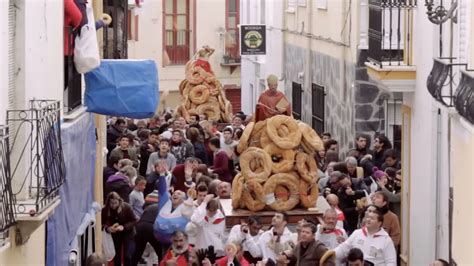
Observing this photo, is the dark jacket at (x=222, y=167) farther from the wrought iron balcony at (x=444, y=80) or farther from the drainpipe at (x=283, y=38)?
the drainpipe at (x=283, y=38)

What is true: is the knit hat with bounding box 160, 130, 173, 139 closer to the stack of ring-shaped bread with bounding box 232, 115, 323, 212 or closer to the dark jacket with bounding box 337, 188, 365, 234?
the dark jacket with bounding box 337, 188, 365, 234

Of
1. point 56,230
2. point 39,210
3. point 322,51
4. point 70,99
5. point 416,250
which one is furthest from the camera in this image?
point 322,51

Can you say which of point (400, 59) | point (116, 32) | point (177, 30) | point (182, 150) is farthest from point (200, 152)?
point (177, 30)

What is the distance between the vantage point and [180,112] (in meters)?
28.3

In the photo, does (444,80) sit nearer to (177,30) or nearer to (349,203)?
(349,203)

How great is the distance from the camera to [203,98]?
28.6 meters

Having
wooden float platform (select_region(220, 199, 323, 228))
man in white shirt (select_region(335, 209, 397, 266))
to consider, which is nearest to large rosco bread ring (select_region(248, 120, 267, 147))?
wooden float platform (select_region(220, 199, 323, 228))

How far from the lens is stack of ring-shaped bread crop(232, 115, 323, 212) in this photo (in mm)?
16234

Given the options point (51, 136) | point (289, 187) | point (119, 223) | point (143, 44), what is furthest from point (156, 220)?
point (143, 44)

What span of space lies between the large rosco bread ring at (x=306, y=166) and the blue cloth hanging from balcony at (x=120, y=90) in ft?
7.95

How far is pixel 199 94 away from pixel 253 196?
12.6 metres

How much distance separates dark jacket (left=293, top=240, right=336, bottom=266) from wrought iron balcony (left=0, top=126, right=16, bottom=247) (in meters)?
4.74

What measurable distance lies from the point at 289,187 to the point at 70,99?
133 inches

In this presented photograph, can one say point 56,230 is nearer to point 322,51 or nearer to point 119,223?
point 119,223
